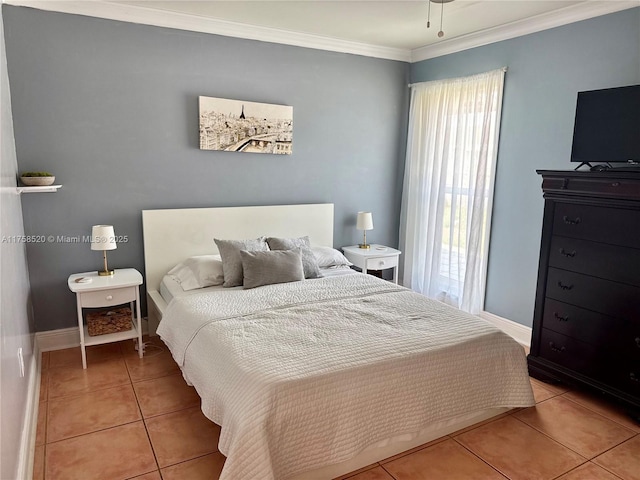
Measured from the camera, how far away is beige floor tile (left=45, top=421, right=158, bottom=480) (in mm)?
2137

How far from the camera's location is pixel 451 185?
167 inches

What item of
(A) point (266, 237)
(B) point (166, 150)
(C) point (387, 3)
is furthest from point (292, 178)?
(C) point (387, 3)

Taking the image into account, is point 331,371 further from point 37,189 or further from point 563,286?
point 37,189

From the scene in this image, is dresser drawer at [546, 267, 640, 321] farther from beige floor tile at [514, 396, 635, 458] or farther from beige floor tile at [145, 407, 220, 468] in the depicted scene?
beige floor tile at [145, 407, 220, 468]

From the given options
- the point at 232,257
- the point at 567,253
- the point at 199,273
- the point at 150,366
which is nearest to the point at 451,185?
the point at 567,253

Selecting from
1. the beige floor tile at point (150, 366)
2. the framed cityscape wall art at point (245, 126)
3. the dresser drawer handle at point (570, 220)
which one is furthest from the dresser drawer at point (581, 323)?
the beige floor tile at point (150, 366)

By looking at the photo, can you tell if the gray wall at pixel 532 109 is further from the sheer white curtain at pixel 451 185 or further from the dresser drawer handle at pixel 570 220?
the dresser drawer handle at pixel 570 220

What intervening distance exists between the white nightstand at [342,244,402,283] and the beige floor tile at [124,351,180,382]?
6.20 ft

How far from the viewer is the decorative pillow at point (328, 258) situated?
3.92m

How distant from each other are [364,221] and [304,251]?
92 centimetres

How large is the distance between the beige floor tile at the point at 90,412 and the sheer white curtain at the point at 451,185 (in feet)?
9.51

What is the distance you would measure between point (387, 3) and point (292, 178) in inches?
66.1

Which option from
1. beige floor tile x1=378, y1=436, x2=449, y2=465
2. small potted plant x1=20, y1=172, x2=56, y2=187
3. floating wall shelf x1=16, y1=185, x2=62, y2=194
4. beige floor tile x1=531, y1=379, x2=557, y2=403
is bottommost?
beige floor tile x1=378, y1=436, x2=449, y2=465

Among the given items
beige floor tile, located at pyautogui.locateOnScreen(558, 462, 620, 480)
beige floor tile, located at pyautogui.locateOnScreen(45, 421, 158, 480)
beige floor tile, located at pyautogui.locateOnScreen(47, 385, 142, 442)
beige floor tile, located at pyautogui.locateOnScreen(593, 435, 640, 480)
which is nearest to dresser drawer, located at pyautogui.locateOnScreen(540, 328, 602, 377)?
beige floor tile, located at pyautogui.locateOnScreen(593, 435, 640, 480)
